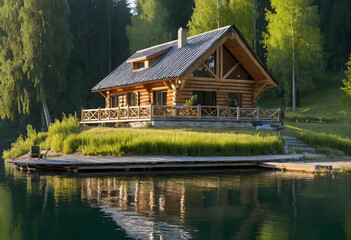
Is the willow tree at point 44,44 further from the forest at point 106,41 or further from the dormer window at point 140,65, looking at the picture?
the dormer window at point 140,65

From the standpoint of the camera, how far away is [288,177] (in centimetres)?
1620

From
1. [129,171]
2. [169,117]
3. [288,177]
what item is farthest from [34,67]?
[288,177]

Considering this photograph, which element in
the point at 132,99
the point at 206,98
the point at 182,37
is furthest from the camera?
the point at 132,99

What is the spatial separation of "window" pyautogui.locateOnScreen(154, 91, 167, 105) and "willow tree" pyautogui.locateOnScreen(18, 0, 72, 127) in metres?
12.5

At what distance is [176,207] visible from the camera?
10.8 metres

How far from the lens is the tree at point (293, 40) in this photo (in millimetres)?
43812

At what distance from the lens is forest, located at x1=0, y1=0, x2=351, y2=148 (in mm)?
39438

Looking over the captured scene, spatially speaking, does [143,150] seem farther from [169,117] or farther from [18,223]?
[18,223]

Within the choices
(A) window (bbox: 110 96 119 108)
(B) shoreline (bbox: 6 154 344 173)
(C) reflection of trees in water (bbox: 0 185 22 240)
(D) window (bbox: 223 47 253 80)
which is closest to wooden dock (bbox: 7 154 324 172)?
(B) shoreline (bbox: 6 154 344 173)

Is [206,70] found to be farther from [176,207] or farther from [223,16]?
[176,207]

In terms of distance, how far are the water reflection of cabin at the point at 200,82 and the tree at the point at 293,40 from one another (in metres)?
14.7

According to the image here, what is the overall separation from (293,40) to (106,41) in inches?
900

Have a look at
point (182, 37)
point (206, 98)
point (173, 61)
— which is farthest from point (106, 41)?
point (206, 98)

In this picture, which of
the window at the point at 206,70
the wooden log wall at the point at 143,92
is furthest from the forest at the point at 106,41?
the window at the point at 206,70
